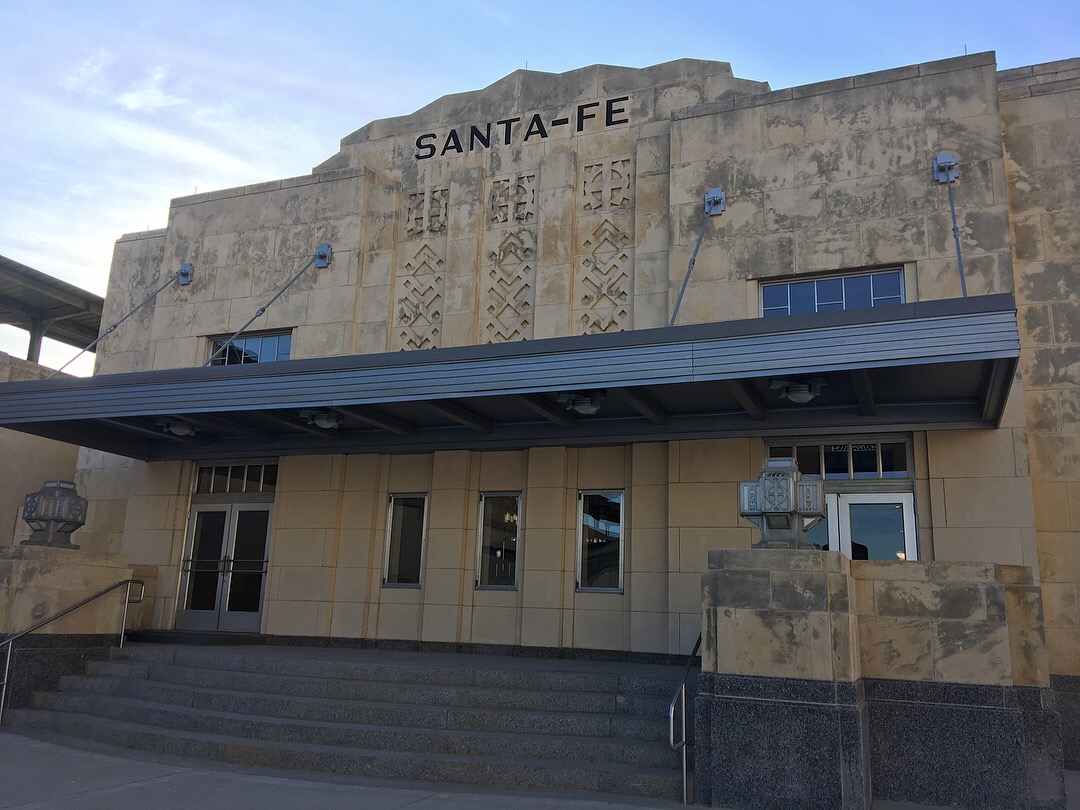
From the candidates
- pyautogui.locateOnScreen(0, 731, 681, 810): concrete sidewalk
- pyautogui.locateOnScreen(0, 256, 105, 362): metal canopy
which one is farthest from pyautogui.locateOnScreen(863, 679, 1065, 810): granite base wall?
pyautogui.locateOnScreen(0, 256, 105, 362): metal canopy

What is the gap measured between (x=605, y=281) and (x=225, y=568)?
347 inches

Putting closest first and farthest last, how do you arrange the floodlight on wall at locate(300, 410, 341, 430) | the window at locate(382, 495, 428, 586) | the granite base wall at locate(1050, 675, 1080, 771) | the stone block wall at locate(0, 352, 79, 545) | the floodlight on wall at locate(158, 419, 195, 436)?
the granite base wall at locate(1050, 675, 1080, 771) → the floodlight on wall at locate(300, 410, 341, 430) → the floodlight on wall at locate(158, 419, 195, 436) → the window at locate(382, 495, 428, 586) → the stone block wall at locate(0, 352, 79, 545)

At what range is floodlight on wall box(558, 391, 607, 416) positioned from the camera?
39.2 feet

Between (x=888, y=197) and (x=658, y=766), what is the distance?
8669mm

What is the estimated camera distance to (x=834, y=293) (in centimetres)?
1328

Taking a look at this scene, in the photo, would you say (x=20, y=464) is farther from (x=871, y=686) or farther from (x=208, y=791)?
(x=871, y=686)

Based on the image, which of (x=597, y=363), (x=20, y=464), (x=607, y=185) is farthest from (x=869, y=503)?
(x=20, y=464)

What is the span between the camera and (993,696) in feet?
27.4

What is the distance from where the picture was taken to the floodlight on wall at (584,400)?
11938mm

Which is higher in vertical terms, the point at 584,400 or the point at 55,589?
the point at 584,400

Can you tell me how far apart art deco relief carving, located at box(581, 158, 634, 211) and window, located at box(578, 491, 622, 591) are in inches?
191

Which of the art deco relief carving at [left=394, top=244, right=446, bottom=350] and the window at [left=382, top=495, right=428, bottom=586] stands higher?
the art deco relief carving at [left=394, top=244, right=446, bottom=350]

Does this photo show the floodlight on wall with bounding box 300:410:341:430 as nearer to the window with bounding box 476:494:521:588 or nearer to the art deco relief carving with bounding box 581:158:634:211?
the window with bounding box 476:494:521:588

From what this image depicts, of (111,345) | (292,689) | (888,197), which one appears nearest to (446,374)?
(292,689)
